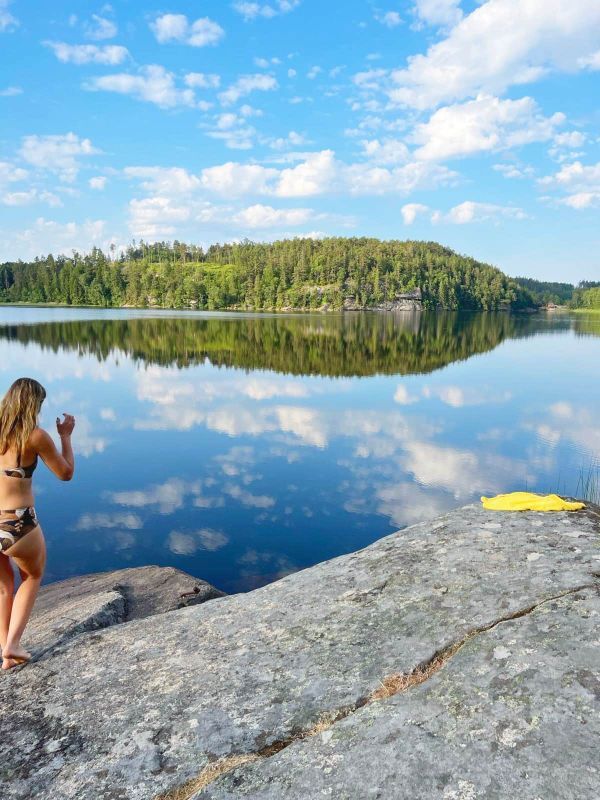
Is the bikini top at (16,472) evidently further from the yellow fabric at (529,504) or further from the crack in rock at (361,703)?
the yellow fabric at (529,504)

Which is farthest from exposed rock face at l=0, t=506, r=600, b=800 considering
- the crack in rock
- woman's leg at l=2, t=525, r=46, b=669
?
woman's leg at l=2, t=525, r=46, b=669

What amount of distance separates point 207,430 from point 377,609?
24612mm

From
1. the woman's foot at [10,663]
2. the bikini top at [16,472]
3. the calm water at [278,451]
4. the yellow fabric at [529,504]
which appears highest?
the bikini top at [16,472]

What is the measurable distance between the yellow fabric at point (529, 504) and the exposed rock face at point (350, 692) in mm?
957

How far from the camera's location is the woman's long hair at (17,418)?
20.1 feet

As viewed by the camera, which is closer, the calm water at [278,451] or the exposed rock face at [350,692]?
the exposed rock face at [350,692]

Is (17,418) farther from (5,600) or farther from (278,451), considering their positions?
(278,451)

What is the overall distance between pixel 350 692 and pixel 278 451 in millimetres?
21005

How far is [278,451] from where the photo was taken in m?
25.6

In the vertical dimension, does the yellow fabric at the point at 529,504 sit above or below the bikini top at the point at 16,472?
below

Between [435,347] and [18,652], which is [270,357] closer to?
[435,347]

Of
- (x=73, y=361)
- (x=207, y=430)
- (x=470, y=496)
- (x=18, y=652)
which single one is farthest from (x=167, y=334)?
(x=18, y=652)

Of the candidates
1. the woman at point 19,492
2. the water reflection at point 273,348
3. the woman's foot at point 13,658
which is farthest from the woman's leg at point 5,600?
the water reflection at point 273,348

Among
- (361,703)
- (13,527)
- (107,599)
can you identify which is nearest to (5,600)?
(13,527)
